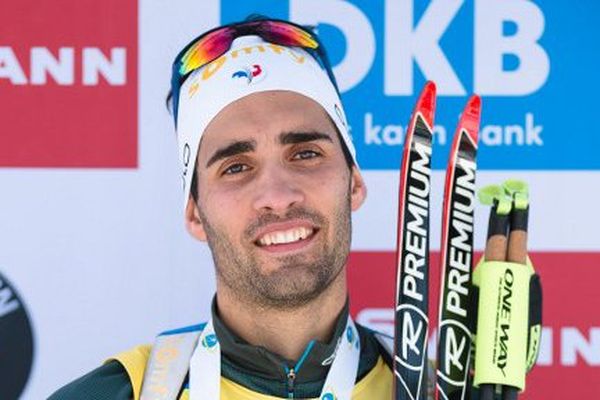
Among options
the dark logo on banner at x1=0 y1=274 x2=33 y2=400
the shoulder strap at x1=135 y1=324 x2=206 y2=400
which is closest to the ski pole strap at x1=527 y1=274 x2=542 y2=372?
the shoulder strap at x1=135 y1=324 x2=206 y2=400

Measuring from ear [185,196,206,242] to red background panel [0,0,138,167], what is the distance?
1.62ft

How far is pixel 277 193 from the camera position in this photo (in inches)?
109

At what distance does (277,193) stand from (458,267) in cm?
38

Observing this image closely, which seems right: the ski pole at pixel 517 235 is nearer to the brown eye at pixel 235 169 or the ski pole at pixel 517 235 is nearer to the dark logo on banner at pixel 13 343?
the brown eye at pixel 235 169

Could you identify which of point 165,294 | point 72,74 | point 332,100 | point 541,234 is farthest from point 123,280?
point 541,234

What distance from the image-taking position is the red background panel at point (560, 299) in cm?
342

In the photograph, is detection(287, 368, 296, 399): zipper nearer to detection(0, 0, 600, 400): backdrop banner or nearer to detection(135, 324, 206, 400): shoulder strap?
detection(135, 324, 206, 400): shoulder strap

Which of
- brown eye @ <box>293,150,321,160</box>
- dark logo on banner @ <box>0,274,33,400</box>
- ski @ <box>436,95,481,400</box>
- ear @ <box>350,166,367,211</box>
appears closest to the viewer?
ski @ <box>436,95,481,400</box>

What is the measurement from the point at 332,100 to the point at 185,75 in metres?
0.31

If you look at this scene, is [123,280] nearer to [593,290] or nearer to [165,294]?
[165,294]

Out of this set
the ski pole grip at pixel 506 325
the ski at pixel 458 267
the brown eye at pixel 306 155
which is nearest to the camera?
the ski pole grip at pixel 506 325

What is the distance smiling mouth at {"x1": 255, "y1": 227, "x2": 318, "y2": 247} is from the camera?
9.11 feet

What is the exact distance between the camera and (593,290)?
3.43m

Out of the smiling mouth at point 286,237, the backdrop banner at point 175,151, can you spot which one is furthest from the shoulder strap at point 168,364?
the backdrop banner at point 175,151
